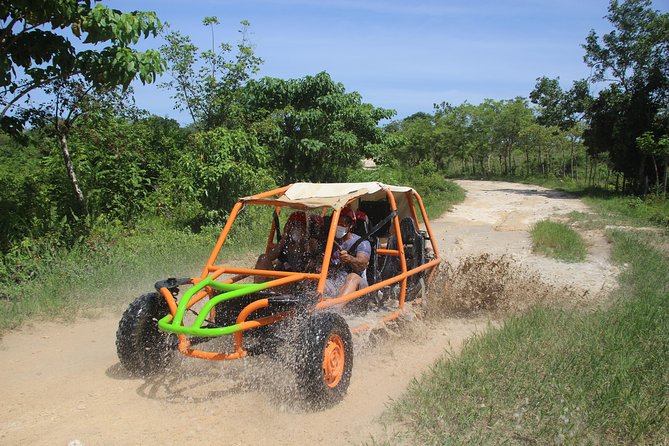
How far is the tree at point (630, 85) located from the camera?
864 inches

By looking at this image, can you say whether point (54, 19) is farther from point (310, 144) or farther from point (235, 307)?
point (310, 144)

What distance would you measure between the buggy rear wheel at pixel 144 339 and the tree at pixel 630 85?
21.9 metres

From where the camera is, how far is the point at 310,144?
44.6ft

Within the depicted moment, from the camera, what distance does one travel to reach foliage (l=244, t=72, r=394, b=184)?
13.7 m

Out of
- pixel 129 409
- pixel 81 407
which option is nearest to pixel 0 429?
pixel 81 407

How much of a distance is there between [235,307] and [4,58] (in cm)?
402

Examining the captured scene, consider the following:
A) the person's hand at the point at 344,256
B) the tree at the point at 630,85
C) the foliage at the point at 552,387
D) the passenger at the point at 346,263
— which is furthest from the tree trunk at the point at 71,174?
the tree at the point at 630,85

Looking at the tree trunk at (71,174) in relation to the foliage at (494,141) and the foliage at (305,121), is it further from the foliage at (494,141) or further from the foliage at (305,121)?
the foliage at (494,141)

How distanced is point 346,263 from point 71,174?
579cm

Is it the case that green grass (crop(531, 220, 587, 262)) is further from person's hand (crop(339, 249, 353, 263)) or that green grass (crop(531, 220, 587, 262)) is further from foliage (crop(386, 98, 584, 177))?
foliage (crop(386, 98, 584, 177))

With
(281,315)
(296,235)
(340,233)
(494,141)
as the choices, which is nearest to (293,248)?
(296,235)

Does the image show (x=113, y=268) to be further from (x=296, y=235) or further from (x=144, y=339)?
(x=144, y=339)

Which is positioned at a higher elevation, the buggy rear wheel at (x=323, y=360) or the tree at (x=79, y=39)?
the tree at (x=79, y=39)

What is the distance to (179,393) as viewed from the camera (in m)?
4.29
